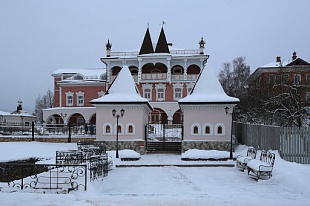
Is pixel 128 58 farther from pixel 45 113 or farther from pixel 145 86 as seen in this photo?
pixel 45 113

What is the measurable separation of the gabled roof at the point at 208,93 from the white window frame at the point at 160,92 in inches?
714

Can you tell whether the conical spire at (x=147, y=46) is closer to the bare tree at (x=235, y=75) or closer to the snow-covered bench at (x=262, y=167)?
the bare tree at (x=235, y=75)

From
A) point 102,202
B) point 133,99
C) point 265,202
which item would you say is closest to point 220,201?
point 265,202

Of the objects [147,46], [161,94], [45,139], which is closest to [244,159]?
[45,139]

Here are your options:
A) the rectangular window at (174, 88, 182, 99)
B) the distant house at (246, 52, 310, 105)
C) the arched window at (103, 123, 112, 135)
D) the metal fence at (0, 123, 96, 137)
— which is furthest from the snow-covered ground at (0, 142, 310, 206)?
the rectangular window at (174, 88, 182, 99)

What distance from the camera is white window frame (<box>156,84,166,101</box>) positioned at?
122ft

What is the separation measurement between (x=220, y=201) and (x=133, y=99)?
1136 centimetres

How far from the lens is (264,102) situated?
23.0m

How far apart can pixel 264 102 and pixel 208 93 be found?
6.52m

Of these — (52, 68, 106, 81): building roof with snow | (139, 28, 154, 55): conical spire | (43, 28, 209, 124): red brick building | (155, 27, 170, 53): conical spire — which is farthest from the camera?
(52, 68, 106, 81): building roof with snow

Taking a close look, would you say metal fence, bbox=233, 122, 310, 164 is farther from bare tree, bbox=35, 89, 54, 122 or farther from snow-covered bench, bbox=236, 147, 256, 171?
bare tree, bbox=35, 89, 54, 122

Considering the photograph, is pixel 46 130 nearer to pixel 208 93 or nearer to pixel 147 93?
pixel 208 93

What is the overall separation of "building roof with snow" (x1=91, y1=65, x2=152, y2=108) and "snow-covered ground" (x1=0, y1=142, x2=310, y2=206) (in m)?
4.12

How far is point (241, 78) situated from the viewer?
47562mm
